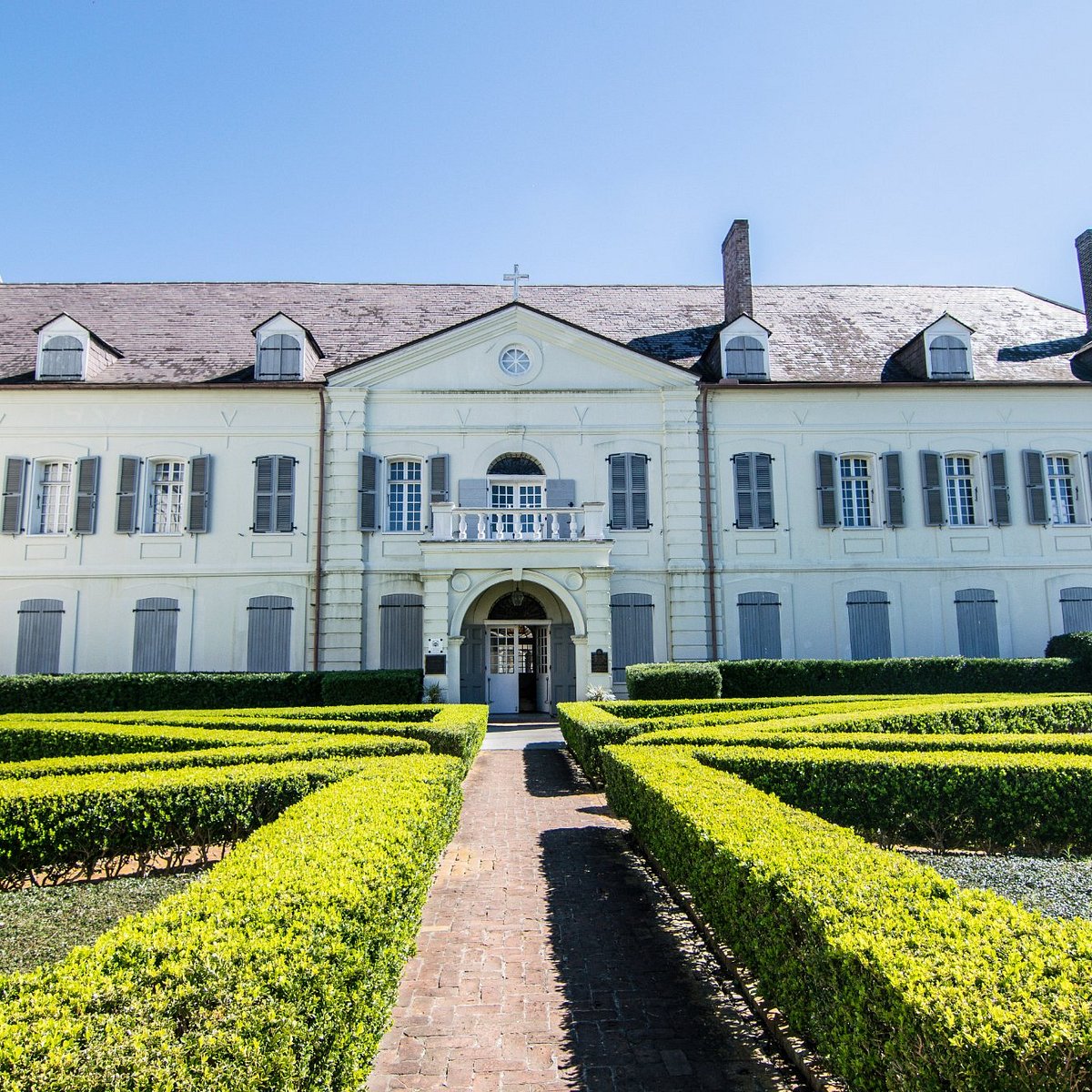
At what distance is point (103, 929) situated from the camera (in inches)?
209

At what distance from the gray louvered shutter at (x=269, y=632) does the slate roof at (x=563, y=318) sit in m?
6.07

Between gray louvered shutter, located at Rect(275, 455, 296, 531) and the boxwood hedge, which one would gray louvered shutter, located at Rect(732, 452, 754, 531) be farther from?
gray louvered shutter, located at Rect(275, 455, 296, 531)

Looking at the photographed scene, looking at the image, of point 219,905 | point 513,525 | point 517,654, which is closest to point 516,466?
point 513,525

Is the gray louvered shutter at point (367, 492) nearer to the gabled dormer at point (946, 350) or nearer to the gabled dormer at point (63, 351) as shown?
the gabled dormer at point (63, 351)

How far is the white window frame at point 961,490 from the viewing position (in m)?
22.5

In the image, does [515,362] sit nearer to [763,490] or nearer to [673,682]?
[763,490]

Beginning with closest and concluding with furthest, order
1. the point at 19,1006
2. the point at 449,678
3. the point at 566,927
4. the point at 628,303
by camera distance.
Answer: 1. the point at 19,1006
2. the point at 566,927
3. the point at 449,678
4. the point at 628,303

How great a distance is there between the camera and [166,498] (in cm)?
2200

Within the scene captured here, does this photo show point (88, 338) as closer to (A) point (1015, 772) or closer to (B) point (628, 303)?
(B) point (628, 303)

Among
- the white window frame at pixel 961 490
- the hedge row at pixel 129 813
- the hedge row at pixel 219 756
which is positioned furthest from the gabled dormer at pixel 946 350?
the hedge row at pixel 129 813

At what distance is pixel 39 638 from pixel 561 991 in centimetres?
2022

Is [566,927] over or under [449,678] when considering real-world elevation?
under

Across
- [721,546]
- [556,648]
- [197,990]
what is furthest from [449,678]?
[197,990]

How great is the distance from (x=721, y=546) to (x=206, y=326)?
635 inches
